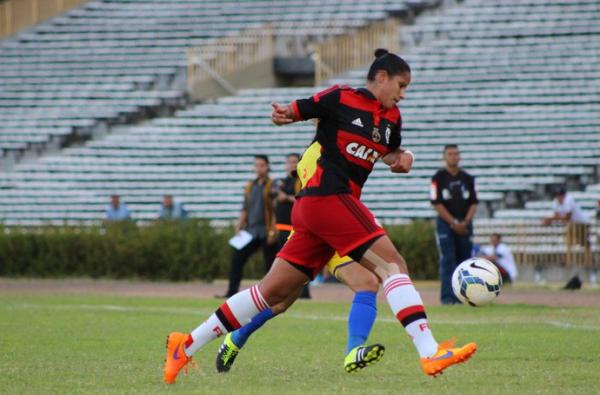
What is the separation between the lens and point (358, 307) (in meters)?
9.53

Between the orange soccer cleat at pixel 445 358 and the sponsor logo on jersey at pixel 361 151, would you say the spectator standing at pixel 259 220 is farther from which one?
the orange soccer cleat at pixel 445 358

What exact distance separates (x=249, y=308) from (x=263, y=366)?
46.9 inches

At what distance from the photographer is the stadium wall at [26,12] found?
4406 centimetres

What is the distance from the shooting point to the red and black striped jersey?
8.70 m

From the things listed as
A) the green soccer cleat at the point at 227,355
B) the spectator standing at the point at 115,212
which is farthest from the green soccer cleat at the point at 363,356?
the spectator standing at the point at 115,212

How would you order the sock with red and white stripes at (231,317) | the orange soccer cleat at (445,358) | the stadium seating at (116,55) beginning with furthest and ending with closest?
the stadium seating at (116,55), the sock with red and white stripes at (231,317), the orange soccer cleat at (445,358)

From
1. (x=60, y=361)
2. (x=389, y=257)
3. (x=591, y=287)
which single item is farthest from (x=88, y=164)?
(x=389, y=257)

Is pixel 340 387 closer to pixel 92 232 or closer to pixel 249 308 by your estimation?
pixel 249 308

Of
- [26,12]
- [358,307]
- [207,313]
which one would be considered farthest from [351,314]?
[26,12]

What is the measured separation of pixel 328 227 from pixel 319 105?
792 mm

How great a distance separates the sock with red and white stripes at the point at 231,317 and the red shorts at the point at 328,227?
376 mm

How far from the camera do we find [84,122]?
3669cm

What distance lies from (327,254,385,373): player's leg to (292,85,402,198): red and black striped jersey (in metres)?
1.05

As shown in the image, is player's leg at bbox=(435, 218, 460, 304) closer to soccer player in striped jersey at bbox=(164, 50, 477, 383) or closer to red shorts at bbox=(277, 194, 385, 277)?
soccer player in striped jersey at bbox=(164, 50, 477, 383)
